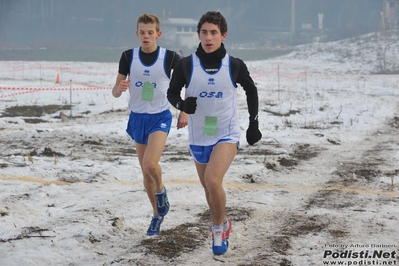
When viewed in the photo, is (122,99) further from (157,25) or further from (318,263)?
(318,263)

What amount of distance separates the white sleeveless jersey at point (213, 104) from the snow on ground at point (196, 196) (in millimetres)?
1018

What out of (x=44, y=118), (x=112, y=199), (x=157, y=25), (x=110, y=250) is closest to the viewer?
(x=110, y=250)

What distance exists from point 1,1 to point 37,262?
4009 inches

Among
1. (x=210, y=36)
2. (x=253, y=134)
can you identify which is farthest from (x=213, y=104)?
(x=210, y=36)

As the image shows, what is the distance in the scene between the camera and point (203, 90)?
5.60 meters

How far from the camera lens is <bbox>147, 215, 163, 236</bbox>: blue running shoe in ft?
20.7

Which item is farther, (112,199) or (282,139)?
(282,139)

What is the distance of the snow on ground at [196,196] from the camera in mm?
5672

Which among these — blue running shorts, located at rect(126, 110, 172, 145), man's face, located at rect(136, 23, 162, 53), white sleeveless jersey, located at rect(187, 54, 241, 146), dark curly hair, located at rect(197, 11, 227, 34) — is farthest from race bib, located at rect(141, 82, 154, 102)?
dark curly hair, located at rect(197, 11, 227, 34)

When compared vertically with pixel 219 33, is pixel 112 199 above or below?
below

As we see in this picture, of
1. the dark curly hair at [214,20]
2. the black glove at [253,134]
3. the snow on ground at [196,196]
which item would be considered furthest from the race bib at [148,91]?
the snow on ground at [196,196]

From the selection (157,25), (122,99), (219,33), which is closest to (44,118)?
(122,99)

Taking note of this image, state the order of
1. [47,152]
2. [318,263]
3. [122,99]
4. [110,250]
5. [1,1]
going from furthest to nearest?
1. [1,1]
2. [122,99]
3. [47,152]
4. [110,250]
5. [318,263]

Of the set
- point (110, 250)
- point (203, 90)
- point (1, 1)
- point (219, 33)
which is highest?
point (1, 1)
